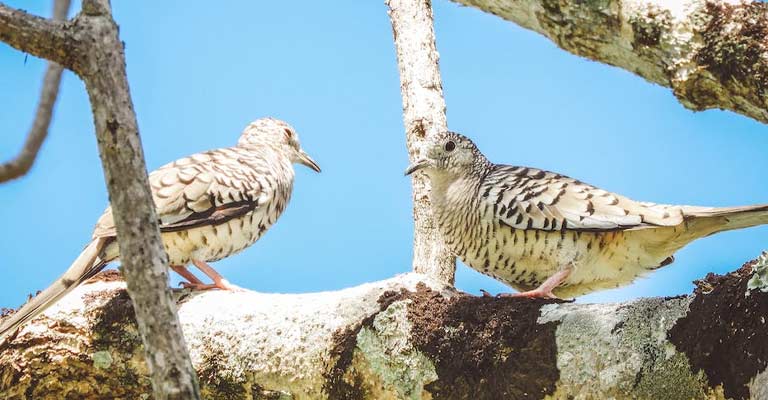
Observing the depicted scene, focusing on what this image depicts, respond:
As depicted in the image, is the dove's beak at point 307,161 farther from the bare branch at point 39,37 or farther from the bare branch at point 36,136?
the bare branch at point 36,136

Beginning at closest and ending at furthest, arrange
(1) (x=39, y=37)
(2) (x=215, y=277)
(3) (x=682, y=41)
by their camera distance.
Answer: (1) (x=39, y=37)
(3) (x=682, y=41)
(2) (x=215, y=277)

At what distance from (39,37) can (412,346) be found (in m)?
2.14

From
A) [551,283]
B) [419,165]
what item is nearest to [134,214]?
[551,283]

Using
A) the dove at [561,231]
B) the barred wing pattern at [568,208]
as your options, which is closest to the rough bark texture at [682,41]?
Answer: the dove at [561,231]

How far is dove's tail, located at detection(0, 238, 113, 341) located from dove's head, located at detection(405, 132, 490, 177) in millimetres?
2014

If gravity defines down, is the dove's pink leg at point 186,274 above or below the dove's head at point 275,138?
below

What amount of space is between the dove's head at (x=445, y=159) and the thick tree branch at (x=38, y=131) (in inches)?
147

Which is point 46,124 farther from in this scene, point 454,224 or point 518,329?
point 454,224

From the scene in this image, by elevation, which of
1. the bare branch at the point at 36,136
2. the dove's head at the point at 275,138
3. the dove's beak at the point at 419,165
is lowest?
the bare branch at the point at 36,136

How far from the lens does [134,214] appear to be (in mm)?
2863

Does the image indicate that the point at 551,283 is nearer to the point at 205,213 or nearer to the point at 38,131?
the point at 205,213

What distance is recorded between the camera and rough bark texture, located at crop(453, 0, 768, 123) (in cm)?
345

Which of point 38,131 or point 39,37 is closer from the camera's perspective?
point 38,131

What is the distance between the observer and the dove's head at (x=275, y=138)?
293 inches
